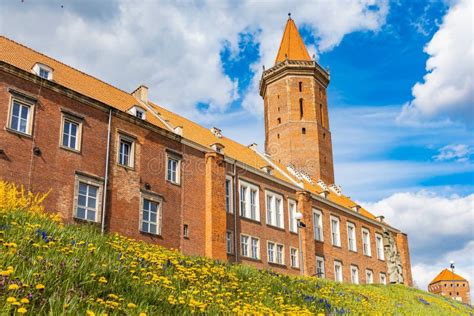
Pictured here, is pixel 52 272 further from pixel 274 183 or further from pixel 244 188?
pixel 274 183

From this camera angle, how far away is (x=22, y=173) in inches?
867

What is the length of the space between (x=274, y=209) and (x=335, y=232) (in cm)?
915

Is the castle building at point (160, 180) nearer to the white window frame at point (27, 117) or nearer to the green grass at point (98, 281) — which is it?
the white window frame at point (27, 117)

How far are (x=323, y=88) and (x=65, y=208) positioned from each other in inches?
1649

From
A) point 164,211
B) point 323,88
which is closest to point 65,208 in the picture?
point 164,211

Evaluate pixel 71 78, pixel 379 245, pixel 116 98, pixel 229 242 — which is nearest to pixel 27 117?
pixel 71 78

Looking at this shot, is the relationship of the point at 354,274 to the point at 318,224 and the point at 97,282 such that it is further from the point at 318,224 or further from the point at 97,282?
the point at 97,282

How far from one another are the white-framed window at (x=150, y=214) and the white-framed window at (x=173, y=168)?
71.8 inches

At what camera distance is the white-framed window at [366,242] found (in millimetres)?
47219

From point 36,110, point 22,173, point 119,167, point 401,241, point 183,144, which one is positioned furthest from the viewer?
point 401,241

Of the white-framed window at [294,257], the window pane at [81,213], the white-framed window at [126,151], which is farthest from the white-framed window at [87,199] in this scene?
the white-framed window at [294,257]

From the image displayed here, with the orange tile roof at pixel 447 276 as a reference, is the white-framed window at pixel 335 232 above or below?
below

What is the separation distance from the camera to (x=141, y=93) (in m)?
34.2

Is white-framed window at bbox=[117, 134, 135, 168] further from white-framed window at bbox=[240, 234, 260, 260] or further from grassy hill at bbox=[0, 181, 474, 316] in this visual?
grassy hill at bbox=[0, 181, 474, 316]
